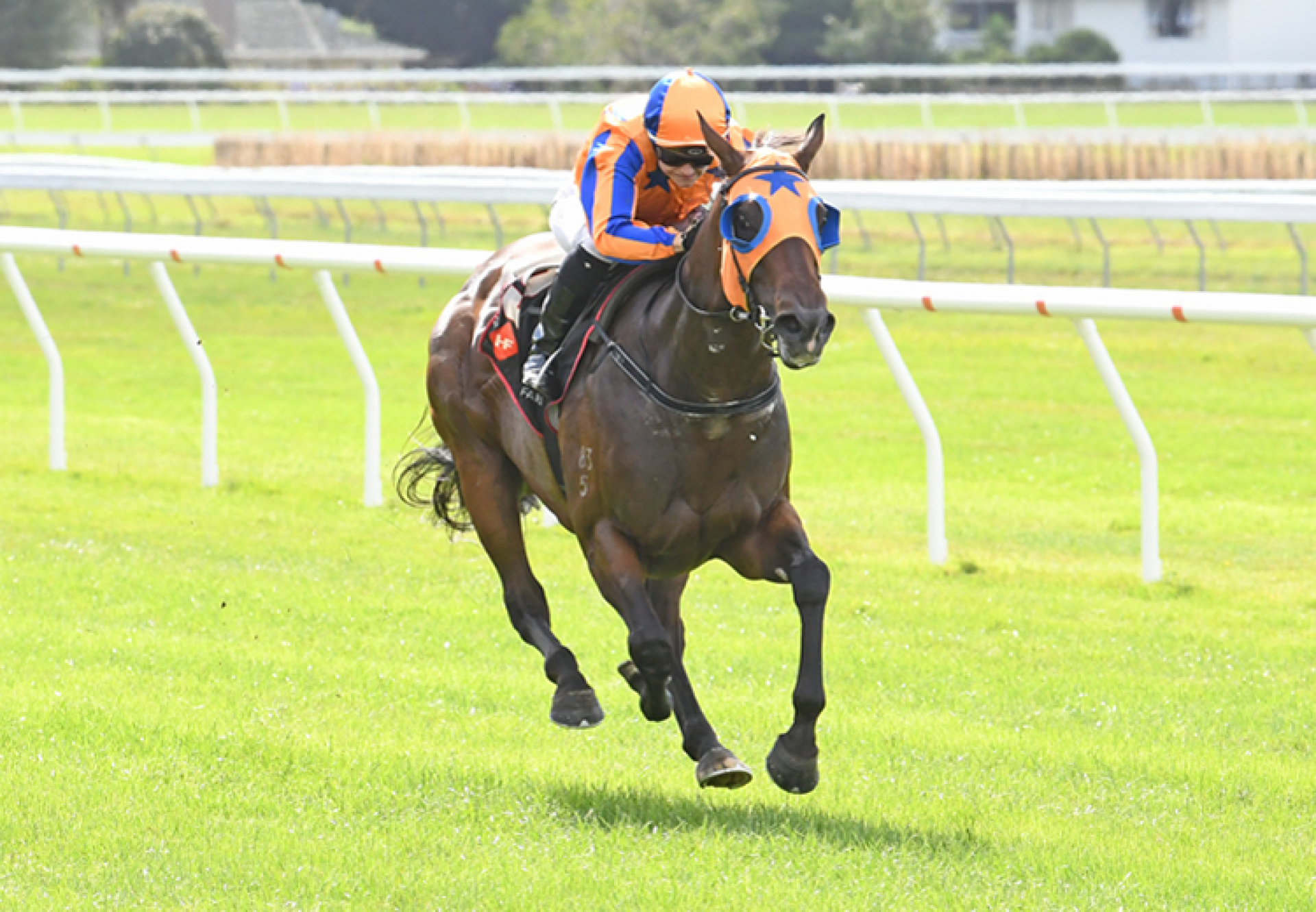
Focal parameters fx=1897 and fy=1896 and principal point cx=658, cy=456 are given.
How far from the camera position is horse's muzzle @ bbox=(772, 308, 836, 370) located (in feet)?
11.6

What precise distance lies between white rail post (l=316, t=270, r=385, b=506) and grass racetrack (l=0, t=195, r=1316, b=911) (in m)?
0.16

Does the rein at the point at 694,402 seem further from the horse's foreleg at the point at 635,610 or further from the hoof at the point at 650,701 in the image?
the hoof at the point at 650,701

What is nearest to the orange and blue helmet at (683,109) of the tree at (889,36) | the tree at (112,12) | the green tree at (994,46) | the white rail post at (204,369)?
the white rail post at (204,369)

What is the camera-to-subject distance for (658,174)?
4.58 meters

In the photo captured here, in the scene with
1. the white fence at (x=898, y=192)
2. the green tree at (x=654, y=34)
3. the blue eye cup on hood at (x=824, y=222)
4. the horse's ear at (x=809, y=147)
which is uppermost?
the horse's ear at (x=809, y=147)

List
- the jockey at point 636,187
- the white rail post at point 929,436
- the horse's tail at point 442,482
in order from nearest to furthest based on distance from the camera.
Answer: the jockey at point 636,187 < the horse's tail at point 442,482 < the white rail post at point 929,436

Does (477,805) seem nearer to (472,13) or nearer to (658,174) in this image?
(658,174)

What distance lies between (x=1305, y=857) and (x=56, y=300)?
13.8 metres

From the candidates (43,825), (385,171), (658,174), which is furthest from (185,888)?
(385,171)

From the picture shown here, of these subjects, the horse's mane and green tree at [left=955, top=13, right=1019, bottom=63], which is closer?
the horse's mane

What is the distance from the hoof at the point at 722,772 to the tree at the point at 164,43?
4529cm

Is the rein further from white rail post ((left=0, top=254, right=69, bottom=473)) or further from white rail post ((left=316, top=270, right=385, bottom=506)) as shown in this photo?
white rail post ((left=0, top=254, right=69, bottom=473))

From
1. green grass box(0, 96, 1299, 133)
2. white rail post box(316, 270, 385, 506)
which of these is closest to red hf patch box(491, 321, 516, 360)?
white rail post box(316, 270, 385, 506)

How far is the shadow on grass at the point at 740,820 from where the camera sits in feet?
13.0
